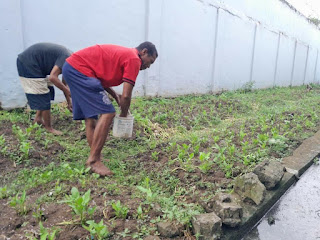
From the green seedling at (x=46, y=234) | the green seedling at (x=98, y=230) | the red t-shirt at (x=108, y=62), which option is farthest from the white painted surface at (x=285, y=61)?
the green seedling at (x=46, y=234)

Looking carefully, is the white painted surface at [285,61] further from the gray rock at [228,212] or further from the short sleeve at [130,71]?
the gray rock at [228,212]

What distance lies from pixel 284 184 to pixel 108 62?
206 cm

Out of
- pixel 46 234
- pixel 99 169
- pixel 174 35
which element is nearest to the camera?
pixel 46 234

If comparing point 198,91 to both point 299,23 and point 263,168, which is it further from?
point 299,23

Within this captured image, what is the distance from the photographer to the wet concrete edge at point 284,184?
1.97 meters

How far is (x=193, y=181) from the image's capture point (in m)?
2.50

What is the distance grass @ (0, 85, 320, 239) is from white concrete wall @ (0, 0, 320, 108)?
126 cm

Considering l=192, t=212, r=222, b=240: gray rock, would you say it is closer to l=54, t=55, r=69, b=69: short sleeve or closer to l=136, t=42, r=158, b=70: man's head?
l=136, t=42, r=158, b=70: man's head

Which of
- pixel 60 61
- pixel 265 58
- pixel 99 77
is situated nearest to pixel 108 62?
pixel 99 77

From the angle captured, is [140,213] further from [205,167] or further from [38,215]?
[205,167]

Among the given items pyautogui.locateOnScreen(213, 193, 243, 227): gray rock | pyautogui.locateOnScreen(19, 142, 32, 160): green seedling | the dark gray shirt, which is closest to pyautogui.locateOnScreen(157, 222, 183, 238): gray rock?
pyautogui.locateOnScreen(213, 193, 243, 227): gray rock

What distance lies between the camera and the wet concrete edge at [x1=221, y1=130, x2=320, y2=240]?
1.97 metres

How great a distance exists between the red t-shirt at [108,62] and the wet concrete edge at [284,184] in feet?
4.93

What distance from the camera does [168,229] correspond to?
1.71 meters
